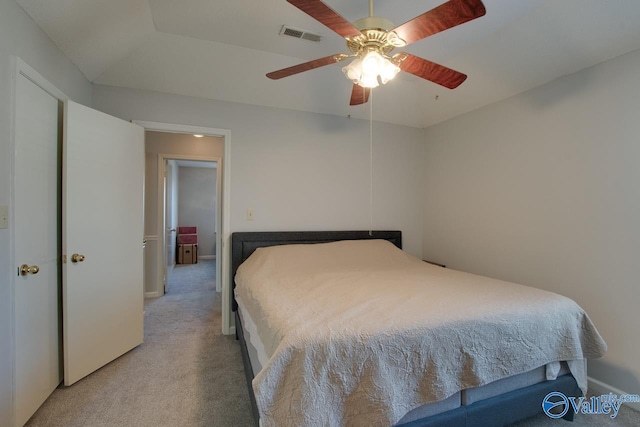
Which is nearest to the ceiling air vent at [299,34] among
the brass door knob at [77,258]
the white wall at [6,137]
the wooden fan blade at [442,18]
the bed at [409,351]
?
the wooden fan blade at [442,18]

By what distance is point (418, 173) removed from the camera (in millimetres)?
3576

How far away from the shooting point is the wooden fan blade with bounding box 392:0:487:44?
1.08 meters

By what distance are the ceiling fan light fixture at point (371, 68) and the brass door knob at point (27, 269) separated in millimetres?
2100

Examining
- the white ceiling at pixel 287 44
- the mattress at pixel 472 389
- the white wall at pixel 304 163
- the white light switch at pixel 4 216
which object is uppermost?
the white ceiling at pixel 287 44

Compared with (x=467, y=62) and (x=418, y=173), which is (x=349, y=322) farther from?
(x=418, y=173)

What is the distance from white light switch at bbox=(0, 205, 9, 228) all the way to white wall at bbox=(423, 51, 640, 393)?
11.5 ft

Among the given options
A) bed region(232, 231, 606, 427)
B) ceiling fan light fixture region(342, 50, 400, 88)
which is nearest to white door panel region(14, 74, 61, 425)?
bed region(232, 231, 606, 427)

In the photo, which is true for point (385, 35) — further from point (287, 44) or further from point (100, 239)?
point (100, 239)

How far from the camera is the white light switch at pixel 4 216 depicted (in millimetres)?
1424

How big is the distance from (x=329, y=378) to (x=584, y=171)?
232 centimetres

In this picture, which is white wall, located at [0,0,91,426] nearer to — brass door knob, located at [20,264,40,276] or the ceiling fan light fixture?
brass door knob, located at [20,264,40,276]

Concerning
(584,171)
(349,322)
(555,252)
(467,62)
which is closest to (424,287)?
(349,322)

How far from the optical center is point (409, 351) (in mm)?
1248

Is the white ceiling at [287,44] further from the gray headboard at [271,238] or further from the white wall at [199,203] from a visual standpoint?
the white wall at [199,203]
